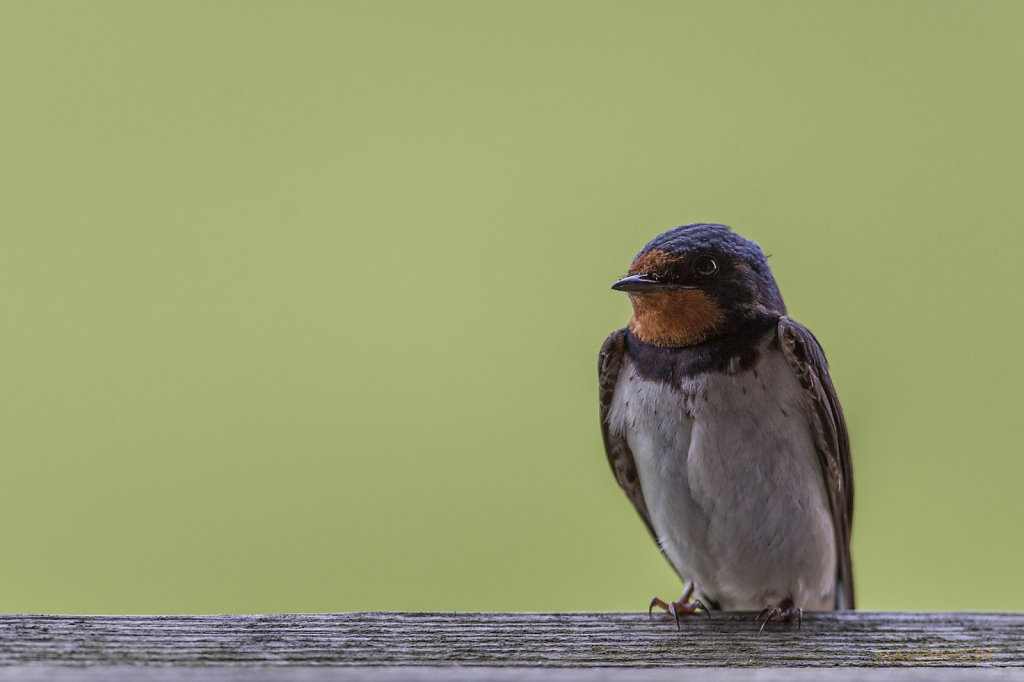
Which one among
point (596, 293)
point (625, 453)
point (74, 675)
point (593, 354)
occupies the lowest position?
point (74, 675)

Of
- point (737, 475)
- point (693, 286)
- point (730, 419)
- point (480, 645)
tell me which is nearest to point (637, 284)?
point (693, 286)

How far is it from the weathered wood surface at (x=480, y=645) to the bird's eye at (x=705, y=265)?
0.81m

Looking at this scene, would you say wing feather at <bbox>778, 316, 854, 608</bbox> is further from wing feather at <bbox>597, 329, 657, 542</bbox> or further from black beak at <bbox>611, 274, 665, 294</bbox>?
wing feather at <bbox>597, 329, 657, 542</bbox>

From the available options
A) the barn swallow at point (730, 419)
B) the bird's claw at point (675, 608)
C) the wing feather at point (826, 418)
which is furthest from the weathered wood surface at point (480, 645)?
the wing feather at point (826, 418)

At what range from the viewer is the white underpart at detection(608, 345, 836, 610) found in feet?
8.65

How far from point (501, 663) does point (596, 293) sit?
1.67m

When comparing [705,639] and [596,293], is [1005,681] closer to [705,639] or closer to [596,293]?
[705,639]

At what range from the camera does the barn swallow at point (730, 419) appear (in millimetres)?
2633

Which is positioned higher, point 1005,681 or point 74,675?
point 74,675

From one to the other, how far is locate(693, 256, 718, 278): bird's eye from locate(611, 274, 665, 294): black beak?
11 cm

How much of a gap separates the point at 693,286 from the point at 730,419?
30 centimetres

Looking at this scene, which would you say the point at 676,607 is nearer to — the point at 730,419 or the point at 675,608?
the point at 675,608

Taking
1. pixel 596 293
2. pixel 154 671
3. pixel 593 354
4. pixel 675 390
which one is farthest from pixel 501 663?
pixel 596 293

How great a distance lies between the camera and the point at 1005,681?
4.83ft
